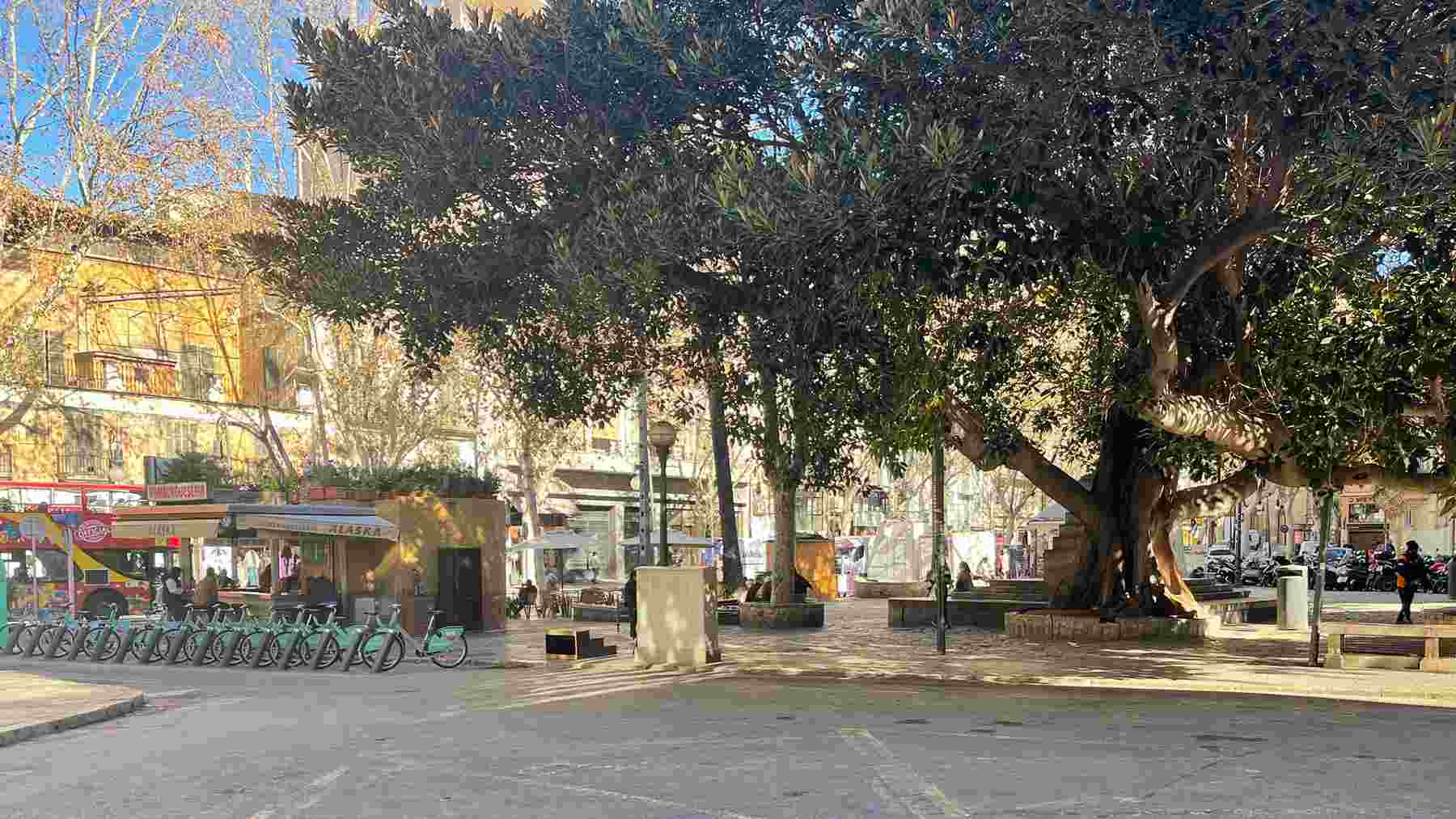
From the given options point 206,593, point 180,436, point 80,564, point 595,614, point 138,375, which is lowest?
point 595,614

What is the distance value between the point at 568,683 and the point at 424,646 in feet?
13.7


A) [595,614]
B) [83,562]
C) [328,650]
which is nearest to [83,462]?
[83,562]

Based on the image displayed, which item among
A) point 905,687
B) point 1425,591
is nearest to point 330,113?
point 905,687

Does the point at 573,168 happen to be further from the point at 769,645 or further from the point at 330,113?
the point at 769,645

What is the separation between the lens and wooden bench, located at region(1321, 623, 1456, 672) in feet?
60.8

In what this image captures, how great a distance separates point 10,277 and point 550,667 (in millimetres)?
28030

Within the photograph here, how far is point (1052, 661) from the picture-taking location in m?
20.3

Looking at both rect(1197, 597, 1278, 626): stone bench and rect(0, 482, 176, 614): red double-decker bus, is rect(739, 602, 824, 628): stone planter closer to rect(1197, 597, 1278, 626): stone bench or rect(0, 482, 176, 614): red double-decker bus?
rect(1197, 597, 1278, 626): stone bench

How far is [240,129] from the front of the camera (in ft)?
105

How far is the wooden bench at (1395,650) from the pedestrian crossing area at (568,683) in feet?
25.3

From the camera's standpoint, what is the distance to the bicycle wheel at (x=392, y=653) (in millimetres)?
21516

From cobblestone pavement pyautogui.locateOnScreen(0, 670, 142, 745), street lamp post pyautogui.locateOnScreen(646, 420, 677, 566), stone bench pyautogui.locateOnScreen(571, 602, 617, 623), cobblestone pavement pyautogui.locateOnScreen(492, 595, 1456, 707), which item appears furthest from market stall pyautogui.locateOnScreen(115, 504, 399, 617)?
stone bench pyautogui.locateOnScreen(571, 602, 617, 623)

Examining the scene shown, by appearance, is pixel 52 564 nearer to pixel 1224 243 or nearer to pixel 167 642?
pixel 167 642

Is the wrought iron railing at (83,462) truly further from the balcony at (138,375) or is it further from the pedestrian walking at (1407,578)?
the pedestrian walking at (1407,578)
